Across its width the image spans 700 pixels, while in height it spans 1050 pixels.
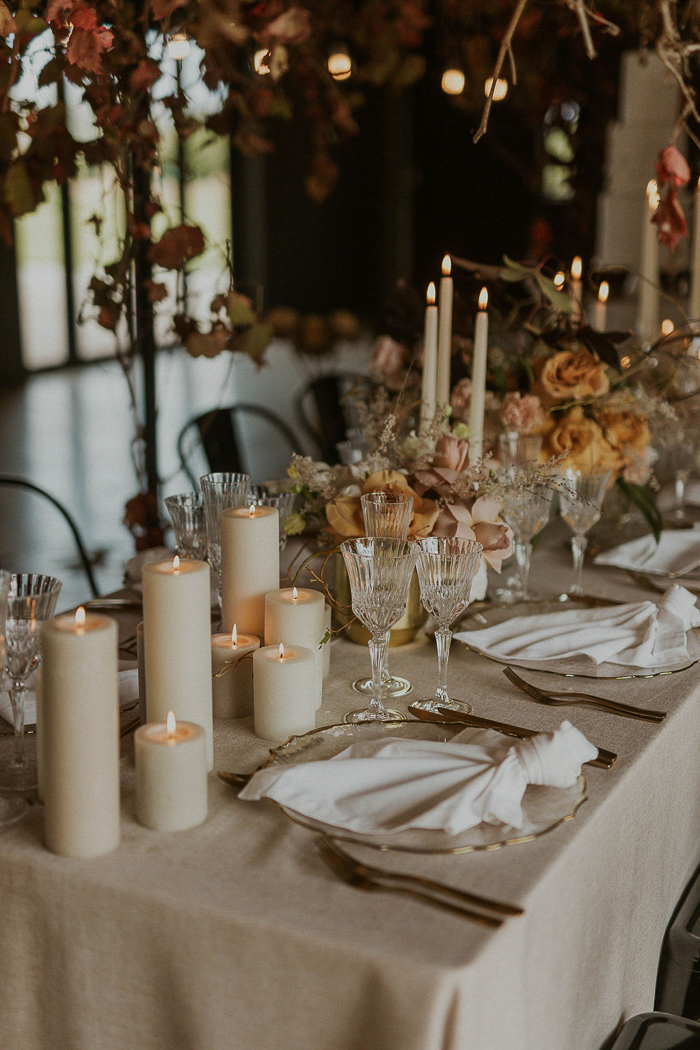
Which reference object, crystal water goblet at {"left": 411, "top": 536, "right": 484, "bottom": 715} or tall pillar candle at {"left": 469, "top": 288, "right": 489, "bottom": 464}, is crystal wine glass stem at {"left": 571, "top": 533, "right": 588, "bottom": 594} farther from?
crystal water goblet at {"left": 411, "top": 536, "right": 484, "bottom": 715}

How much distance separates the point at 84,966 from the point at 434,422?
3.21 ft

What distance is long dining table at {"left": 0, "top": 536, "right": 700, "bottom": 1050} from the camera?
91 cm

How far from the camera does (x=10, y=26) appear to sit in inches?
64.1

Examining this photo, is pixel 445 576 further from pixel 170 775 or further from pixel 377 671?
pixel 170 775

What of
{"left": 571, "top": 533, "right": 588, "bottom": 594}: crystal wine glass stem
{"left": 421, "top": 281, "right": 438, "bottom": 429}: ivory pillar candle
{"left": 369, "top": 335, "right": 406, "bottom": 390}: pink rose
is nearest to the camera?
{"left": 421, "top": 281, "right": 438, "bottom": 429}: ivory pillar candle

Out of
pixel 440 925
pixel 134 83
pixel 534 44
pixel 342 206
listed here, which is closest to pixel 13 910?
pixel 440 925

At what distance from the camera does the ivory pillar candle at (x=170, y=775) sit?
1.05 metres

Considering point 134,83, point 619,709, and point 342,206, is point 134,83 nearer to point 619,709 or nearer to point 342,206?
point 619,709

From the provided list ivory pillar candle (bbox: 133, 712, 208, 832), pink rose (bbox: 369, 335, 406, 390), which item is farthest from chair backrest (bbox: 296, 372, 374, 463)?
ivory pillar candle (bbox: 133, 712, 208, 832)

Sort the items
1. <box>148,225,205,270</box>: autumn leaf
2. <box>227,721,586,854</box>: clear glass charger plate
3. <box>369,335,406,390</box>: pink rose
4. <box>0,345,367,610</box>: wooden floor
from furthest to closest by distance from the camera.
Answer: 1. <box>0,345,367,610</box>: wooden floor
2. <box>369,335,406,390</box>: pink rose
3. <box>148,225,205,270</box>: autumn leaf
4. <box>227,721,586,854</box>: clear glass charger plate

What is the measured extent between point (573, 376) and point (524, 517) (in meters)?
0.37

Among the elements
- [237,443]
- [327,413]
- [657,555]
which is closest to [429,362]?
[657,555]

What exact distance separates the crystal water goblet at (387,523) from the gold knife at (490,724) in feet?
0.35

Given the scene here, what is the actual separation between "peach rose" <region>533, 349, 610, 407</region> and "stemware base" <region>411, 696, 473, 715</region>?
80 centimetres
